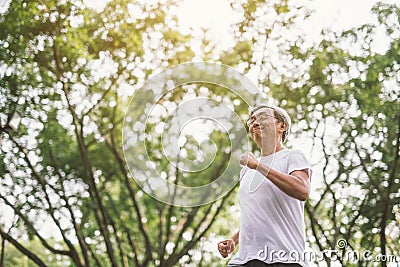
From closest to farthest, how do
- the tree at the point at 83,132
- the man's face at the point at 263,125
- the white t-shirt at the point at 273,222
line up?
the white t-shirt at the point at 273,222 < the man's face at the point at 263,125 < the tree at the point at 83,132

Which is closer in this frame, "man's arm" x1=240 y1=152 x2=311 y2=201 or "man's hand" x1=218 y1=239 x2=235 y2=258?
"man's arm" x1=240 y1=152 x2=311 y2=201

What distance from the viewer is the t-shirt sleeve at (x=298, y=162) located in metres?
1.59

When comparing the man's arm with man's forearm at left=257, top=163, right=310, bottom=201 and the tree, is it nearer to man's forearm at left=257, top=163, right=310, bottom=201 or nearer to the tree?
man's forearm at left=257, top=163, right=310, bottom=201

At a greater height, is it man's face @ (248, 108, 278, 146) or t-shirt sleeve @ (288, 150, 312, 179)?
man's face @ (248, 108, 278, 146)

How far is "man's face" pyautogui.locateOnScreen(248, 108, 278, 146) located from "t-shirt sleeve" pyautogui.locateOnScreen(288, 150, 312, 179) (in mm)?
101

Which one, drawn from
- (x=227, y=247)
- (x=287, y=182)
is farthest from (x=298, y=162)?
(x=227, y=247)

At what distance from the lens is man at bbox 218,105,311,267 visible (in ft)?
5.03

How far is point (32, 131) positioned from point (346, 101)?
3.65 metres

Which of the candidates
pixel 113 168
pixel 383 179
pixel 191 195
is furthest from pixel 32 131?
pixel 191 195

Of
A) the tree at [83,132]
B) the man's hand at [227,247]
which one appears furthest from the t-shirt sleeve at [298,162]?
the tree at [83,132]

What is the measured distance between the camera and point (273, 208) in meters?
1.61

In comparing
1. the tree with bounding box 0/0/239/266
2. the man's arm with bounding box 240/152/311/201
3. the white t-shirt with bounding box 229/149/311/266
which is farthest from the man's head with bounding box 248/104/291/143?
the tree with bounding box 0/0/239/266

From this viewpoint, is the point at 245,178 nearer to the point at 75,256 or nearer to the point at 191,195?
the point at 191,195

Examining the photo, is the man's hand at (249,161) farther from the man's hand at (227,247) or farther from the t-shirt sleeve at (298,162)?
the man's hand at (227,247)
